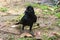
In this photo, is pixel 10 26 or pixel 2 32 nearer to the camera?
pixel 2 32

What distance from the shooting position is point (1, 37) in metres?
5.77

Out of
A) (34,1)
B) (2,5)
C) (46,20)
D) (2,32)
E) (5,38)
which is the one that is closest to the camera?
(5,38)

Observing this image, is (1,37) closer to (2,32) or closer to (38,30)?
(2,32)

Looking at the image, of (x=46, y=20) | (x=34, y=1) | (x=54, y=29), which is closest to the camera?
(x=54, y=29)

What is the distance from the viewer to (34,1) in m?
9.55

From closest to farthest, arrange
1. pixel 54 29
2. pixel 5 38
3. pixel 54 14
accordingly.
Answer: pixel 5 38
pixel 54 29
pixel 54 14

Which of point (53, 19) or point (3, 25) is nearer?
point (3, 25)

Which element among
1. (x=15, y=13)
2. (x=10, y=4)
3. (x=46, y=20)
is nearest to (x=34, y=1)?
(x=10, y=4)

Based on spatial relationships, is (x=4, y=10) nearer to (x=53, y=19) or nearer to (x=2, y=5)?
(x=2, y=5)

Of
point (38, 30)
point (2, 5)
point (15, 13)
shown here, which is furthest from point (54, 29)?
point (2, 5)

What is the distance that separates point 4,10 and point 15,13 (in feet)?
1.49

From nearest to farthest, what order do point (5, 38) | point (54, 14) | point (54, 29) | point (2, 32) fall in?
1. point (5, 38)
2. point (2, 32)
3. point (54, 29)
4. point (54, 14)

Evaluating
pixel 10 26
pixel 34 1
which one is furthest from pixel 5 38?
pixel 34 1

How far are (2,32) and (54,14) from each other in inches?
102
